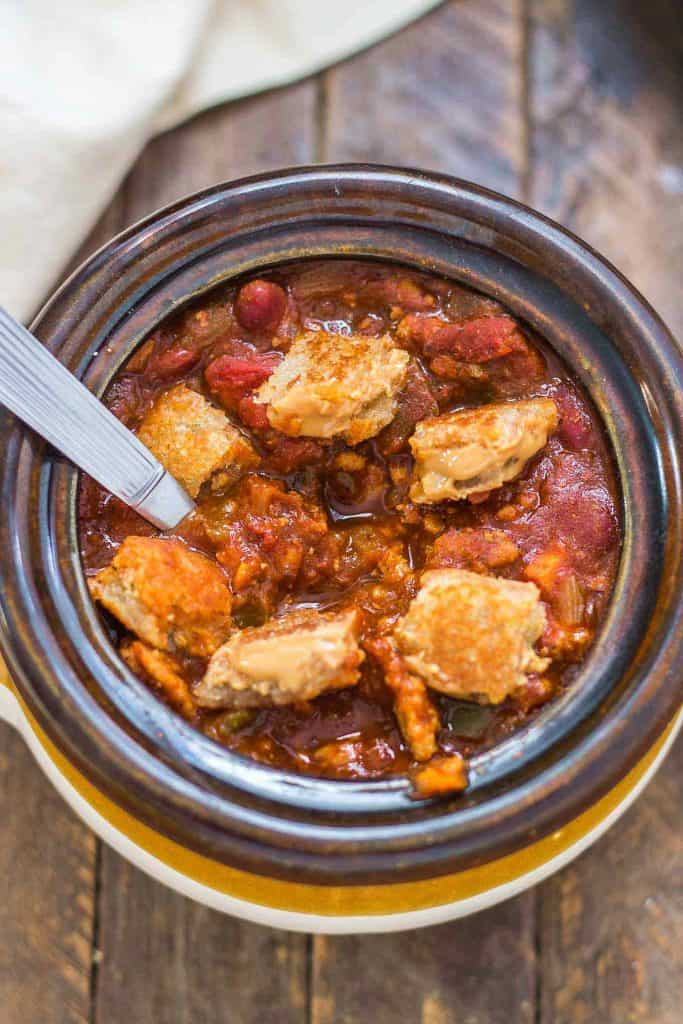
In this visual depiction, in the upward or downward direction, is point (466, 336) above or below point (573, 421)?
above

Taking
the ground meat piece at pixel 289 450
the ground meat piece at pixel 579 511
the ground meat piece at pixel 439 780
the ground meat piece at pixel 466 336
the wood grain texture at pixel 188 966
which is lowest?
the wood grain texture at pixel 188 966

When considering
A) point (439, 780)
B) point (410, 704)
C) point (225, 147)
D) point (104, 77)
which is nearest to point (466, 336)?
point (410, 704)

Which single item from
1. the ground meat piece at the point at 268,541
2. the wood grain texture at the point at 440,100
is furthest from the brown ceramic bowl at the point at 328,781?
the wood grain texture at the point at 440,100

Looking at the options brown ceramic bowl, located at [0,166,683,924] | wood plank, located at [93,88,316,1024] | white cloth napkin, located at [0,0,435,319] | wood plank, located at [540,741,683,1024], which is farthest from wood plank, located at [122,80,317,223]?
wood plank, located at [540,741,683,1024]

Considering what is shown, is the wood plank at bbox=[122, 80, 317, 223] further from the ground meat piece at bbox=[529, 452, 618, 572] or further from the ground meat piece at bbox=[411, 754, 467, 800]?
the ground meat piece at bbox=[411, 754, 467, 800]

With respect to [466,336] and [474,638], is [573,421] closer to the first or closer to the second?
[466,336]

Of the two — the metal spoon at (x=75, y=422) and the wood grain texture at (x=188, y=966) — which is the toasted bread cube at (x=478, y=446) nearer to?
the metal spoon at (x=75, y=422)
